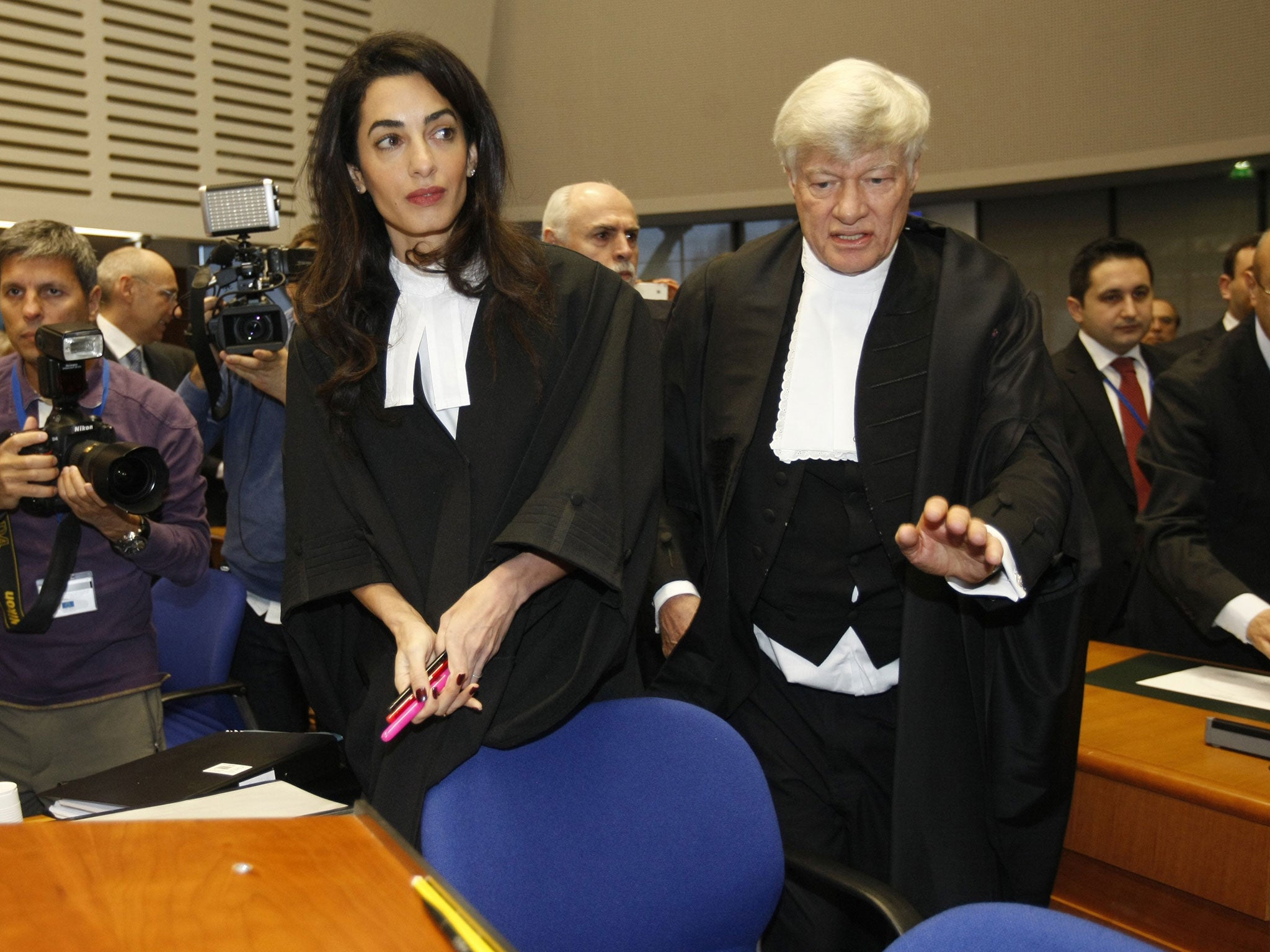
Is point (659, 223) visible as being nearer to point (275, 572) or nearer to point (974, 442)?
point (275, 572)

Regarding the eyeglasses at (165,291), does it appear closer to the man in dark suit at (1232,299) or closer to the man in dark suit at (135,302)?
the man in dark suit at (135,302)

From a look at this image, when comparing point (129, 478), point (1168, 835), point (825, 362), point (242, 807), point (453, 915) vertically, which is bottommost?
point (1168, 835)

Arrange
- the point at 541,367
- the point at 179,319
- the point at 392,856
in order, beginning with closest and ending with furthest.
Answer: the point at 392,856
the point at 541,367
the point at 179,319

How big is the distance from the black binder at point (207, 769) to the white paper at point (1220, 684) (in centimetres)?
177

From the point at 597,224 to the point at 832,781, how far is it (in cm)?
221

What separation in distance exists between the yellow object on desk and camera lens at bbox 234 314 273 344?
216 centimetres

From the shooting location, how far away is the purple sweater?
2479 millimetres

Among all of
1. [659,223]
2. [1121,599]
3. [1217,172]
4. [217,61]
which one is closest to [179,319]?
[217,61]

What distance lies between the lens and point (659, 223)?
9328 mm

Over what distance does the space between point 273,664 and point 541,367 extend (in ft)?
6.99

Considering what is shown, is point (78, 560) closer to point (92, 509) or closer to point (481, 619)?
point (92, 509)

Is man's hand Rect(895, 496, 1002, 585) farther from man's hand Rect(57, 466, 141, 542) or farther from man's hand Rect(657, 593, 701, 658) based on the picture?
man's hand Rect(57, 466, 141, 542)

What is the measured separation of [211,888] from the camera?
1.02 meters

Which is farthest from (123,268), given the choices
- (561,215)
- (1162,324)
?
(1162,324)
